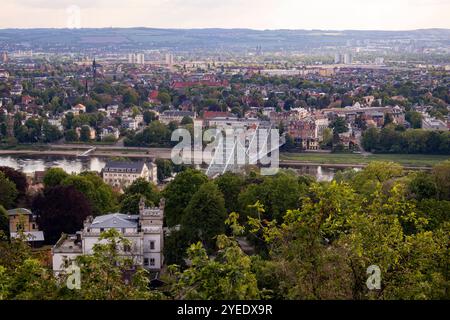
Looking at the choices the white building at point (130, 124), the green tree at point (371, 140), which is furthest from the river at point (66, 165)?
the white building at point (130, 124)

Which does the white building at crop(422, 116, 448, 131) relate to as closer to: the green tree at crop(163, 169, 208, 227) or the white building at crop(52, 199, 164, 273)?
the green tree at crop(163, 169, 208, 227)

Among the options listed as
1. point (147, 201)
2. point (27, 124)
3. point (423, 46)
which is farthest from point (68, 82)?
point (423, 46)

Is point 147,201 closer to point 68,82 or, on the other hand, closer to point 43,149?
point 43,149

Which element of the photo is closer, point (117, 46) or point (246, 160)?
point (246, 160)

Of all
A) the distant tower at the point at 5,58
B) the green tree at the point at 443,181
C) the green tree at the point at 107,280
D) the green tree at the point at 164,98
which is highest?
the green tree at the point at 107,280

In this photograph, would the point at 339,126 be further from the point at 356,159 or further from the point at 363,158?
the point at 356,159

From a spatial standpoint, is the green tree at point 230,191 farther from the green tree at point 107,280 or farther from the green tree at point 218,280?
the green tree at point 218,280

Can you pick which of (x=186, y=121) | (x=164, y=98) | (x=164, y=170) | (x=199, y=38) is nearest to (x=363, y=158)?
(x=164, y=170)
